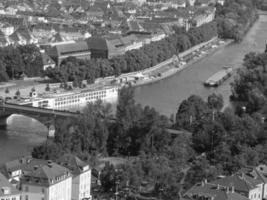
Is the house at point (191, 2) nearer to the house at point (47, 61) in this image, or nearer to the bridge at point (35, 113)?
the house at point (47, 61)

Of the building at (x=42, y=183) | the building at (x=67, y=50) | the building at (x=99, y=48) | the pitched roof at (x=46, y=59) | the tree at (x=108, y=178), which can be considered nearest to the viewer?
the building at (x=42, y=183)

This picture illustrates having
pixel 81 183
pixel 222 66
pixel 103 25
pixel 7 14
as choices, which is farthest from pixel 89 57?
pixel 81 183

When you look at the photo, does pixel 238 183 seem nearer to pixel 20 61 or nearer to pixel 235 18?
pixel 20 61

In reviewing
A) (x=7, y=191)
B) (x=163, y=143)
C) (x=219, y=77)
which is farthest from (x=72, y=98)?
(x=7, y=191)

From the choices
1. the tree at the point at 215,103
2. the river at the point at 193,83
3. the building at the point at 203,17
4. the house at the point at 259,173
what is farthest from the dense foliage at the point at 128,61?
the house at the point at 259,173

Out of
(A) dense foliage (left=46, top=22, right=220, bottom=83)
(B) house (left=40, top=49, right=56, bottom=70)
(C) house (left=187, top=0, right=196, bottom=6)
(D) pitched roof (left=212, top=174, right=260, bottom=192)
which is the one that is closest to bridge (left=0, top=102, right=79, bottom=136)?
(A) dense foliage (left=46, top=22, right=220, bottom=83)

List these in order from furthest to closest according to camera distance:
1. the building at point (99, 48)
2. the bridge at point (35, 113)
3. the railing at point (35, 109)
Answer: the building at point (99, 48) < the railing at point (35, 109) < the bridge at point (35, 113)

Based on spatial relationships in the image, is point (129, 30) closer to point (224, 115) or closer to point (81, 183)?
point (224, 115)
